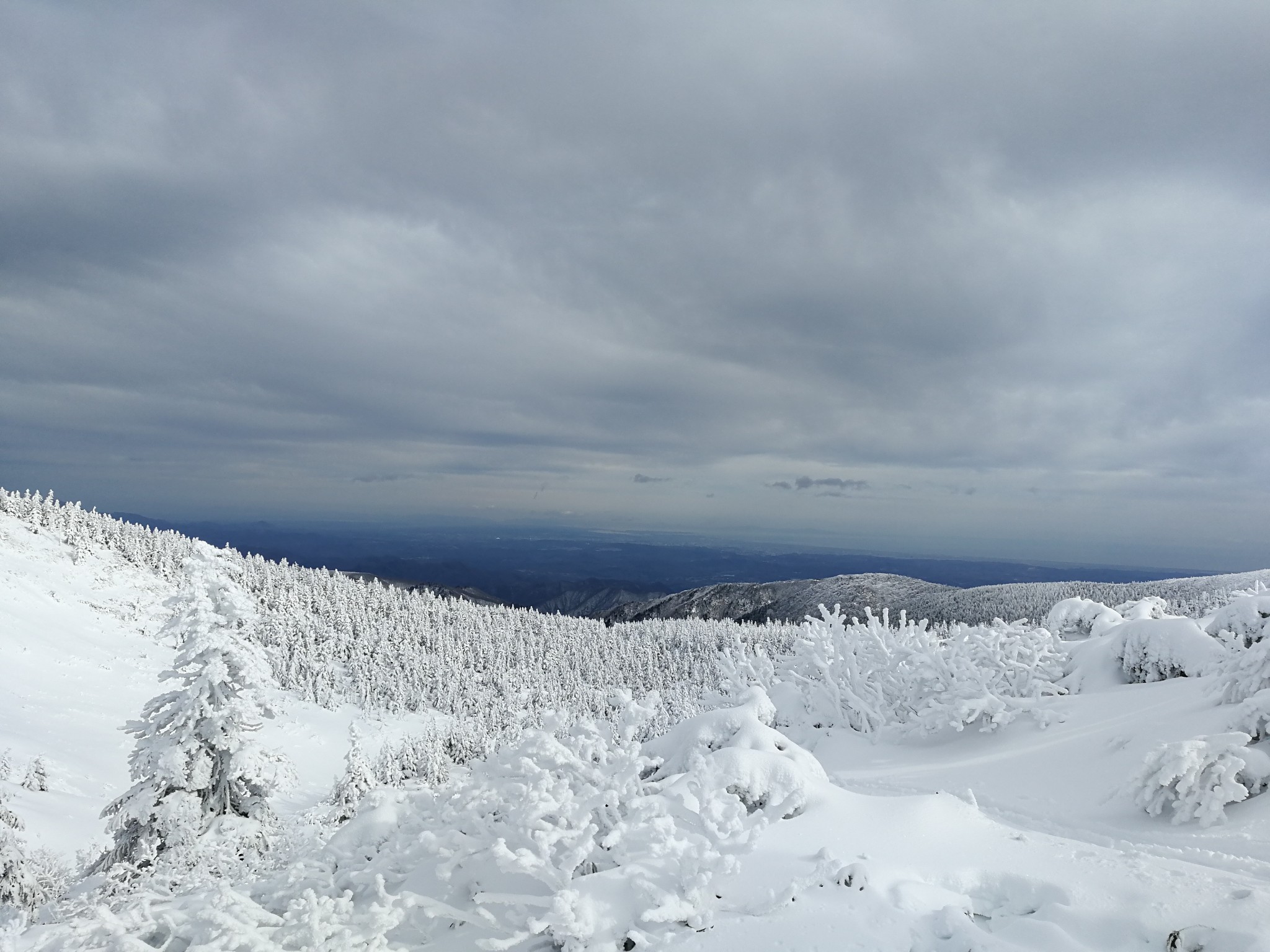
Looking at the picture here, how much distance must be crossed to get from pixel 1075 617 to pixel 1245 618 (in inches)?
372

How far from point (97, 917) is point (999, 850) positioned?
10.3 metres

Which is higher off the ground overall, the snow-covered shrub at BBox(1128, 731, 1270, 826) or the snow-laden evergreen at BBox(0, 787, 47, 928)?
the snow-covered shrub at BBox(1128, 731, 1270, 826)

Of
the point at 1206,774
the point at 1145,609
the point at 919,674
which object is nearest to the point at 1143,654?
the point at 1145,609

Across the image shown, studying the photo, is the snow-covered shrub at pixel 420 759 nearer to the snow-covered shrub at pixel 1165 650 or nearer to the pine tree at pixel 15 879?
the pine tree at pixel 15 879

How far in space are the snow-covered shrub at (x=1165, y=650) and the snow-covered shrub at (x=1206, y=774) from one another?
9108 mm

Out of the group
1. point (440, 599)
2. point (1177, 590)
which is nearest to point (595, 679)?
point (440, 599)

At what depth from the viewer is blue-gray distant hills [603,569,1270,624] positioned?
108 m

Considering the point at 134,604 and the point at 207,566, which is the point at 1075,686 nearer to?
the point at 207,566

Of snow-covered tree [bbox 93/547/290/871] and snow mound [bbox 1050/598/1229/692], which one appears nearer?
snow-covered tree [bbox 93/547/290/871]

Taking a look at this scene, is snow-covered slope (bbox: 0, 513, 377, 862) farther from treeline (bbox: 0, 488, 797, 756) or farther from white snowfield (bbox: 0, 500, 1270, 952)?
white snowfield (bbox: 0, 500, 1270, 952)

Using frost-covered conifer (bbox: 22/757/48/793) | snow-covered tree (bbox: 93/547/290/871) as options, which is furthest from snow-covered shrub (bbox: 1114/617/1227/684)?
frost-covered conifer (bbox: 22/757/48/793)

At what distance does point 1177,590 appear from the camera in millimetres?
113812

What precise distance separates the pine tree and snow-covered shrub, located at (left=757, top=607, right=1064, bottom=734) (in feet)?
77.7

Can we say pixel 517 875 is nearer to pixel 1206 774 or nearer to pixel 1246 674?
pixel 1206 774
